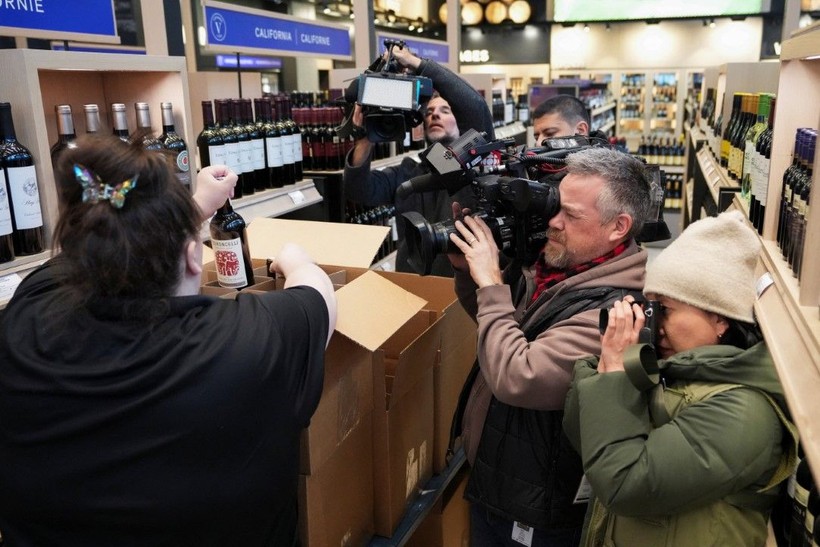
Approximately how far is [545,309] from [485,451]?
1.18 ft

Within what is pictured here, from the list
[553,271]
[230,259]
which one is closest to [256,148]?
[230,259]

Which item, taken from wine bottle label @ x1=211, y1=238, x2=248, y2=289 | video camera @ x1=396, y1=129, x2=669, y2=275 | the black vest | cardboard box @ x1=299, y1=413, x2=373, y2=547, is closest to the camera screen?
video camera @ x1=396, y1=129, x2=669, y2=275

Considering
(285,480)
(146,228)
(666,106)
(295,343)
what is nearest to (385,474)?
(285,480)

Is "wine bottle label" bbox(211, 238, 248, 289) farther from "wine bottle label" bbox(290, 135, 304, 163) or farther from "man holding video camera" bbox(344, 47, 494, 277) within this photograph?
"wine bottle label" bbox(290, 135, 304, 163)

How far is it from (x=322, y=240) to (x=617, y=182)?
83cm

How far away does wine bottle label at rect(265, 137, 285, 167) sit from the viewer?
2549mm

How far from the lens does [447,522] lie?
6.78 feet

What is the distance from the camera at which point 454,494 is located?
6.87ft

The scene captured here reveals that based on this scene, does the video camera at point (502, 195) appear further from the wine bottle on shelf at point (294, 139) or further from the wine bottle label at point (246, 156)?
the wine bottle on shelf at point (294, 139)

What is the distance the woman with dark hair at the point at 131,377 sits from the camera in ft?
3.28

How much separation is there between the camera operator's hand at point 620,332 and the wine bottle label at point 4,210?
1.27 m

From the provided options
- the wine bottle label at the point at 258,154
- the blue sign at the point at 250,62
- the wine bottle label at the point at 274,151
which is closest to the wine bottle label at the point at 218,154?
the wine bottle label at the point at 258,154

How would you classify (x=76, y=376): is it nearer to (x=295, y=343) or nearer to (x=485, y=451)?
(x=295, y=343)

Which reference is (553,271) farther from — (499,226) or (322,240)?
(322,240)
